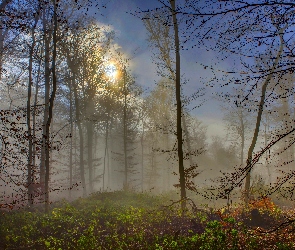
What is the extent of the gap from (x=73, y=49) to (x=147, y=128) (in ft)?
59.0

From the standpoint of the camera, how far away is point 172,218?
9.17 m

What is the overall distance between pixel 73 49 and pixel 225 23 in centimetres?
1559

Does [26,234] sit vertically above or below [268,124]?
below

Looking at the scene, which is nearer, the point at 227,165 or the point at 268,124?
the point at 268,124

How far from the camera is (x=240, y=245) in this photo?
5809 mm

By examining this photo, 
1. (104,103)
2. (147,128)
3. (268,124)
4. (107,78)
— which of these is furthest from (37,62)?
(268,124)

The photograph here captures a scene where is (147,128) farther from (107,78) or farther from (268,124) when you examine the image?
(268,124)

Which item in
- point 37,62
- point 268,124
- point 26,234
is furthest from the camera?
point 268,124

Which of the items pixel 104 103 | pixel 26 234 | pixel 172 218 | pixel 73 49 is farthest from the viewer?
pixel 104 103

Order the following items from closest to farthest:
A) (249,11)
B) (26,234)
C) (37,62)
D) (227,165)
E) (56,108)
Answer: (249,11), (26,234), (37,62), (56,108), (227,165)

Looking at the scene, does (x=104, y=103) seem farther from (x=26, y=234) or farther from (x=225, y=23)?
(x=225, y=23)

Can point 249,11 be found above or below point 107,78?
below

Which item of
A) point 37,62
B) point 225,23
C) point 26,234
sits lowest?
point 26,234

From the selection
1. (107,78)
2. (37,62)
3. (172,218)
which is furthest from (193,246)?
(107,78)
